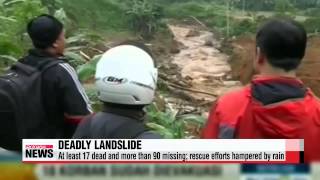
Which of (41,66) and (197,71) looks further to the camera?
(197,71)

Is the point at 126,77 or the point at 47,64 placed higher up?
the point at 126,77

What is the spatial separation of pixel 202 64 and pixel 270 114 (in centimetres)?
1501

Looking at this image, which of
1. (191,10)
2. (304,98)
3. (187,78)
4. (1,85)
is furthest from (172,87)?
(191,10)

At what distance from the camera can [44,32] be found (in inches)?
137

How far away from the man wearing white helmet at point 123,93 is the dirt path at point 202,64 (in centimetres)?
895

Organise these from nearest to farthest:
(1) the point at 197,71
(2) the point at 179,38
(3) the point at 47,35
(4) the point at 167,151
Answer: (4) the point at 167,151 < (3) the point at 47,35 < (1) the point at 197,71 < (2) the point at 179,38

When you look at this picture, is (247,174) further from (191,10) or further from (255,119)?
(191,10)

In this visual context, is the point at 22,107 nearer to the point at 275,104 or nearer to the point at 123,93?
the point at 123,93

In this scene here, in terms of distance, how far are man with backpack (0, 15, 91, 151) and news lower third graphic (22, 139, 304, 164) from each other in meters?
0.93

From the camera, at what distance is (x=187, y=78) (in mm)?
14242

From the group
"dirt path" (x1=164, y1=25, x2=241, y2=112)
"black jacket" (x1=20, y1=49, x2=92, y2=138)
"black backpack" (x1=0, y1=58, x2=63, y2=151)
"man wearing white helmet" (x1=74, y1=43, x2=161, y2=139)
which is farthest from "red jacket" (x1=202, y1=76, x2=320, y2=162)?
"dirt path" (x1=164, y1=25, x2=241, y2=112)

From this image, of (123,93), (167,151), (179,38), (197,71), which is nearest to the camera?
(167,151)

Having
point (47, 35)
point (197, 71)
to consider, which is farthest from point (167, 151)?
point (197, 71)

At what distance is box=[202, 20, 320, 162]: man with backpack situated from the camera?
231 centimetres
